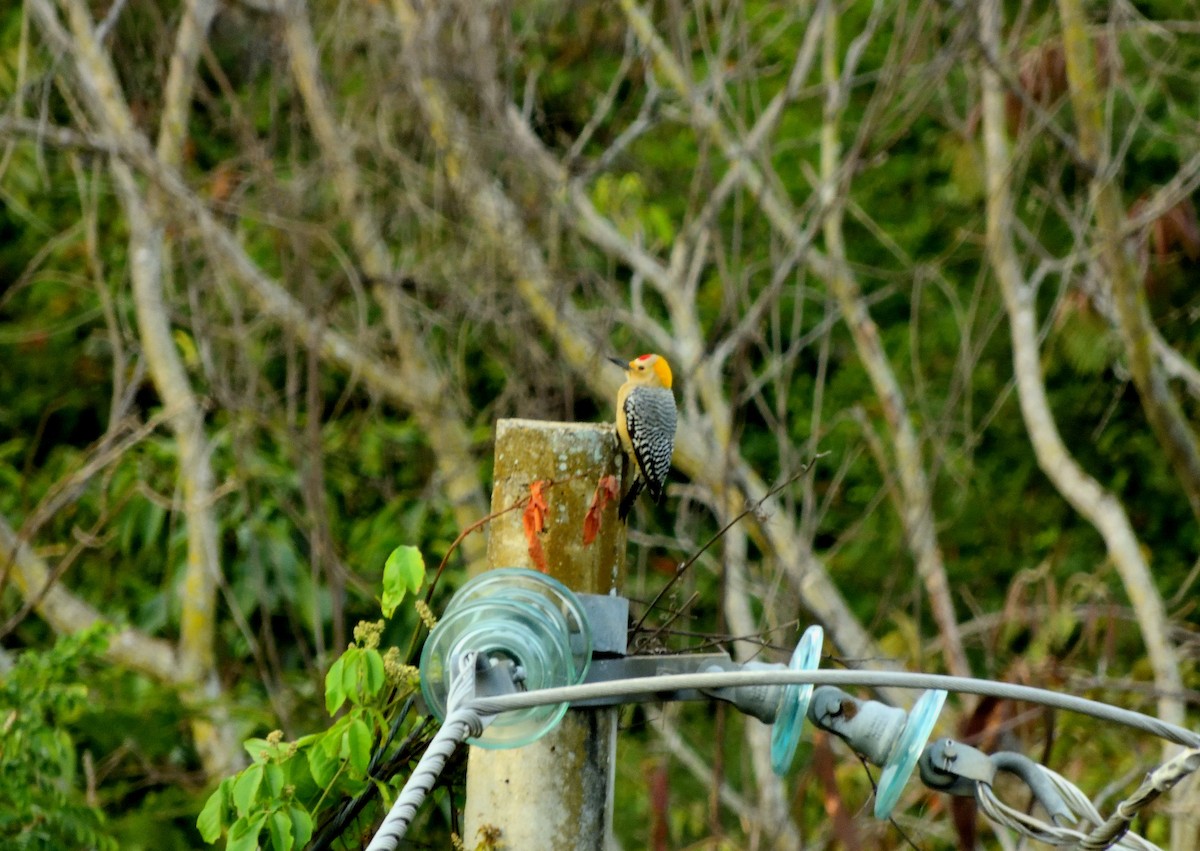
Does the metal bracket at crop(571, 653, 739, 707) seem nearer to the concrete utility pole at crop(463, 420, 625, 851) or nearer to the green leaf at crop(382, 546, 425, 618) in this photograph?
the concrete utility pole at crop(463, 420, 625, 851)

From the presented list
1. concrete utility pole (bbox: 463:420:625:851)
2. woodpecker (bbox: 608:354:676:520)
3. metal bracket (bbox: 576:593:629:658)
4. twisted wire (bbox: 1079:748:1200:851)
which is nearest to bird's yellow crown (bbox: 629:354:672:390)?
woodpecker (bbox: 608:354:676:520)

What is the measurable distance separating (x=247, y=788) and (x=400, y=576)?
1.14 feet

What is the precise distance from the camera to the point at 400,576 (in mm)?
2070

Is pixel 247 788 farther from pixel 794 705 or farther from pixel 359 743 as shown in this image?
pixel 794 705

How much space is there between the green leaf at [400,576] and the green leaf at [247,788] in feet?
0.89

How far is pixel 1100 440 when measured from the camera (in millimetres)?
8289

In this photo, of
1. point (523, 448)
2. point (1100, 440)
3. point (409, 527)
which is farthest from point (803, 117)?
point (523, 448)

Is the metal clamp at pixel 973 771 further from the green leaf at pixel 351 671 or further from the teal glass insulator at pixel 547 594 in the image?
the green leaf at pixel 351 671

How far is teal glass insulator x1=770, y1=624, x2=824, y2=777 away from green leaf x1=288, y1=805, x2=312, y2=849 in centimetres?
63

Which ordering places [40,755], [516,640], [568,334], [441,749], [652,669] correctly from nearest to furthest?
[441,749] < [516,640] < [652,669] < [40,755] < [568,334]

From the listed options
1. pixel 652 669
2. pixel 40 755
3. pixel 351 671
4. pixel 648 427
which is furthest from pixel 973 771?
pixel 40 755

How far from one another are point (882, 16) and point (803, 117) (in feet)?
5.38

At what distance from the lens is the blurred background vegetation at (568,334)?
5488 mm

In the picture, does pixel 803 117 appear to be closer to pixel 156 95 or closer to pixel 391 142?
pixel 391 142
